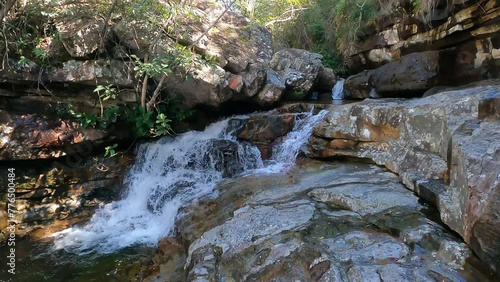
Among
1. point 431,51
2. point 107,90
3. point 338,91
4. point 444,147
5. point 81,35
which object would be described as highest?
point 81,35

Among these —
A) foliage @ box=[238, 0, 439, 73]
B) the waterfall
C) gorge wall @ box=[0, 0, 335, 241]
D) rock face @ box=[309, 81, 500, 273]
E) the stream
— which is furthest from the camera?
the waterfall

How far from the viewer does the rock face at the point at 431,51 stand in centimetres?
524

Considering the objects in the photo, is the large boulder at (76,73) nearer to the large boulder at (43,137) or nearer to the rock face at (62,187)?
the large boulder at (43,137)

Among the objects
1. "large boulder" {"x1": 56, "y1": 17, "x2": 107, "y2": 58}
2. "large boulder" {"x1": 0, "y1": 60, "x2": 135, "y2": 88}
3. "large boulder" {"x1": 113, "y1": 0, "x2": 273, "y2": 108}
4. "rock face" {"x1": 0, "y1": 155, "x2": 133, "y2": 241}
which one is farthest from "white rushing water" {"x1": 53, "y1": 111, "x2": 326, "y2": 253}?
"large boulder" {"x1": 56, "y1": 17, "x2": 107, "y2": 58}

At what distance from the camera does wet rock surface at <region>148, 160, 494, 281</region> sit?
2219mm

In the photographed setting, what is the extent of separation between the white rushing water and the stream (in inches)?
1.0

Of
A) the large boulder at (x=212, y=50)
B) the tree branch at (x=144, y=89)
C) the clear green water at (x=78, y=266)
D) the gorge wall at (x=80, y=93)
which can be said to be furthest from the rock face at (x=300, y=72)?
the clear green water at (x=78, y=266)

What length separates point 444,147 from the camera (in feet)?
10.8

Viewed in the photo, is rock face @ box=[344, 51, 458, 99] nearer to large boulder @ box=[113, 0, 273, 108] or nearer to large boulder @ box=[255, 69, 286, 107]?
large boulder @ box=[255, 69, 286, 107]

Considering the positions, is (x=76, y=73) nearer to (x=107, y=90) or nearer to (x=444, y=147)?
(x=107, y=90)

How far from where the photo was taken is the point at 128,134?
712 centimetres

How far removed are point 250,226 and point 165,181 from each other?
368cm

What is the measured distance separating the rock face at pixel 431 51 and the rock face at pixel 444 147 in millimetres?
2232

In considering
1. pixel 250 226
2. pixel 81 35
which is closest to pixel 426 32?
pixel 250 226
